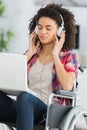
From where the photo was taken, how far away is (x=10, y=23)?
4141mm

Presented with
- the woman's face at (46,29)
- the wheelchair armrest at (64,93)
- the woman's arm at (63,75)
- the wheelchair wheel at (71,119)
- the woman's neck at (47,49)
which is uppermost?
the woman's face at (46,29)

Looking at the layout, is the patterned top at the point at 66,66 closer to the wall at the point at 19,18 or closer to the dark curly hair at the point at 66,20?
the dark curly hair at the point at 66,20

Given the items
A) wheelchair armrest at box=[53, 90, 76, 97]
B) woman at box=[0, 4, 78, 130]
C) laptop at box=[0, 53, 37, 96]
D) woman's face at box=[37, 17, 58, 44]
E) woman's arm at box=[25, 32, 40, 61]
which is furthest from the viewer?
woman's arm at box=[25, 32, 40, 61]

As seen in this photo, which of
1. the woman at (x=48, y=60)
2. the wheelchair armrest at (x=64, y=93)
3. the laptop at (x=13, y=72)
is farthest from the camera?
the woman at (x=48, y=60)

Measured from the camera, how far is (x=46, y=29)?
2359mm

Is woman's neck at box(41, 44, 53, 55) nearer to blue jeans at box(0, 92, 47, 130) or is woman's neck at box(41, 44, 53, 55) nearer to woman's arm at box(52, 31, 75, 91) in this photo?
woman's arm at box(52, 31, 75, 91)

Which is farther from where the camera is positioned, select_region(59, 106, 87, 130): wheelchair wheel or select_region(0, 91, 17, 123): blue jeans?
select_region(0, 91, 17, 123): blue jeans

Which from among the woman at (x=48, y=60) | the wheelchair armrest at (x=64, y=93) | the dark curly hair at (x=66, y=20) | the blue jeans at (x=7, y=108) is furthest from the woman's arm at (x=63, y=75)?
the blue jeans at (x=7, y=108)

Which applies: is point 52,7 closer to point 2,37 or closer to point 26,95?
point 26,95

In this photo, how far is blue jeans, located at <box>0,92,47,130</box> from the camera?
200cm

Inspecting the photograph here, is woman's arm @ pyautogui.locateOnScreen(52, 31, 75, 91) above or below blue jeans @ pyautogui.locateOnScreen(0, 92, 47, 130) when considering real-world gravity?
above

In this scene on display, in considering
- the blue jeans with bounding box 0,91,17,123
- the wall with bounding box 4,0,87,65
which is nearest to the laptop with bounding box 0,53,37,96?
the blue jeans with bounding box 0,91,17,123

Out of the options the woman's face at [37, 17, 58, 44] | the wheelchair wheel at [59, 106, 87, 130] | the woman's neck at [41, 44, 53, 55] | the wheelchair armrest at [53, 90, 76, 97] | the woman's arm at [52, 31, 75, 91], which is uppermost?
the woman's face at [37, 17, 58, 44]

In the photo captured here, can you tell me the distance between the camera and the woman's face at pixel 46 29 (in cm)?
234
